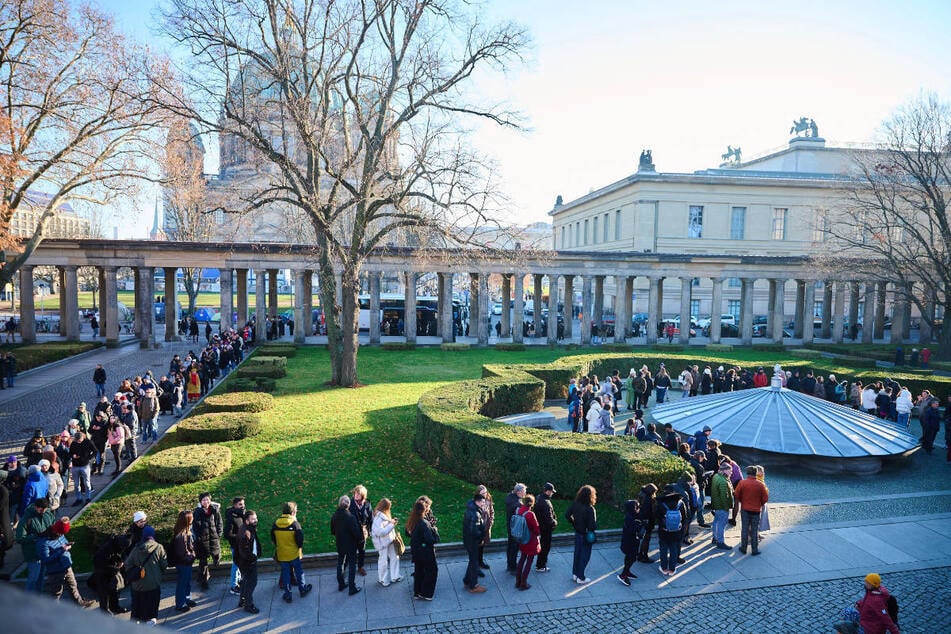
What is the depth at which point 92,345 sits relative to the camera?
3603cm

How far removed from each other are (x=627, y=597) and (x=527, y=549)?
1.85 m

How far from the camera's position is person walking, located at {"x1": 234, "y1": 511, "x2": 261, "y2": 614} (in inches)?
371

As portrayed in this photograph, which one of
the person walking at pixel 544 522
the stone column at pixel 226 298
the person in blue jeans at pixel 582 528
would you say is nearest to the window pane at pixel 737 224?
the stone column at pixel 226 298

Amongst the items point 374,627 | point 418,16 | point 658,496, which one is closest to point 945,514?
point 658,496

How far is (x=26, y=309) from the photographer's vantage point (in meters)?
36.9

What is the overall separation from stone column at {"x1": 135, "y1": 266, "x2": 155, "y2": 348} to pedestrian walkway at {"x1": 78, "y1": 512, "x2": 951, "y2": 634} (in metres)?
31.9

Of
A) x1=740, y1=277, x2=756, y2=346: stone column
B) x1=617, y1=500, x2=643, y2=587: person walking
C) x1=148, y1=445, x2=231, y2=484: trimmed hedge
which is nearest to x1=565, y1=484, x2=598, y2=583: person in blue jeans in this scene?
x1=617, y1=500, x2=643, y2=587: person walking

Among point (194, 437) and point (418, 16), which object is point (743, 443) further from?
point (418, 16)

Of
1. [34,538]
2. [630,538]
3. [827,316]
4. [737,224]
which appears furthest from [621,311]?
[34,538]

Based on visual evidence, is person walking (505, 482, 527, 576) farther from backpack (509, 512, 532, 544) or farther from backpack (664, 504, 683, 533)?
backpack (664, 504, 683, 533)

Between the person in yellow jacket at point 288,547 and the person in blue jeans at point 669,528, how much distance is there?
244 inches

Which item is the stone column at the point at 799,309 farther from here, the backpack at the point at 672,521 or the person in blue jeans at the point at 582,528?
the person in blue jeans at the point at 582,528

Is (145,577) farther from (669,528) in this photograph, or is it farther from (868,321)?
(868,321)

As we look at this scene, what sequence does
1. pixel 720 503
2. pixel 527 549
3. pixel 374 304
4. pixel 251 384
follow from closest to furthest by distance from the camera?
pixel 527 549 → pixel 720 503 → pixel 251 384 → pixel 374 304
